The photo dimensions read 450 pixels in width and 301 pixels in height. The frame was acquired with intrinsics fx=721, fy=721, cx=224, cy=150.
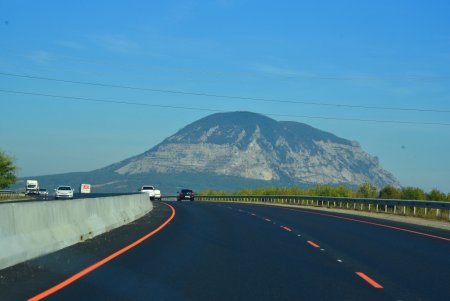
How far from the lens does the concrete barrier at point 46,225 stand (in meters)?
13.1

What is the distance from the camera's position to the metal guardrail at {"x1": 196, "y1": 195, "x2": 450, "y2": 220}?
35.6m

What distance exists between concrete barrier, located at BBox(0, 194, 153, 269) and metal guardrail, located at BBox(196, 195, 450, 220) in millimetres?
17399

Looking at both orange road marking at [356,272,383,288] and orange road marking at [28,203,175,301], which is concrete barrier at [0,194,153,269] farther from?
orange road marking at [356,272,383,288]

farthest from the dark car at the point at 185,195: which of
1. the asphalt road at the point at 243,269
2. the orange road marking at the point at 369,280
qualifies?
the orange road marking at the point at 369,280

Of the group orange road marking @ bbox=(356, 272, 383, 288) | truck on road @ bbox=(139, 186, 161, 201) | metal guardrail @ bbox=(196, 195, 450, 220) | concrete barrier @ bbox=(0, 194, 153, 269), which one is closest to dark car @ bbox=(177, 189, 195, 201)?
truck on road @ bbox=(139, 186, 161, 201)

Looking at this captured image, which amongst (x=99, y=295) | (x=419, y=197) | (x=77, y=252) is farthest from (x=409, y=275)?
(x=419, y=197)

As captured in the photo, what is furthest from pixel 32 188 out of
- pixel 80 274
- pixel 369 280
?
pixel 369 280

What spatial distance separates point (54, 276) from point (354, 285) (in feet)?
16.0

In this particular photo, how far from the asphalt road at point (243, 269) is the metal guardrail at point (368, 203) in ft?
47.5

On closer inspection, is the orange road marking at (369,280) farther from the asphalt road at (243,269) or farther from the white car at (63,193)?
the white car at (63,193)

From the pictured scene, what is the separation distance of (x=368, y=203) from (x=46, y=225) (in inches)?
1326

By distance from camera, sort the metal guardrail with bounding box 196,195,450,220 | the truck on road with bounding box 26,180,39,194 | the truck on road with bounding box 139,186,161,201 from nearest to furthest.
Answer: the metal guardrail with bounding box 196,195,450,220 → the truck on road with bounding box 139,186,161,201 → the truck on road with bounding box 26,180,39,194

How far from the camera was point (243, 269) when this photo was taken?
520 inches

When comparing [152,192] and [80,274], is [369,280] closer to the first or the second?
[80,274]
